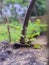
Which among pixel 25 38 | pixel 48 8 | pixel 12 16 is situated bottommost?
pixel 12 16

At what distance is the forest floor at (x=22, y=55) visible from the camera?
4.08m

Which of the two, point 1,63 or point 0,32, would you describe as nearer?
point 1,63

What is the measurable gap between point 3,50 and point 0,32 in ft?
7.43

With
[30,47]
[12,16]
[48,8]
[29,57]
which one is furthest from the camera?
[12,16]

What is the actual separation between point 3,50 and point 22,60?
819mm

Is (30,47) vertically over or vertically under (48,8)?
under

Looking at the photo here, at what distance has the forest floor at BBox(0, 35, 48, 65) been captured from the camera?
13.4 feet

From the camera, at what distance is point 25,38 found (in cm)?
525

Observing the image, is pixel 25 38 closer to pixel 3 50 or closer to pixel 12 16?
pixel 3 50

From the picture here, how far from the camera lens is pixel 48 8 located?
4.56 feet

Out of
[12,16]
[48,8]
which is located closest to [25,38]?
[48,8]

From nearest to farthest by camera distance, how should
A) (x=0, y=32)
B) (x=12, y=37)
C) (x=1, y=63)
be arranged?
1. (x=1, y=63)
2. (x=12, y=37)
3. (x=0, y=32)

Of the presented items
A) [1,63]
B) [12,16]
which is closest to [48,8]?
[1,63]

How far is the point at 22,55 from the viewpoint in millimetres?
4566
